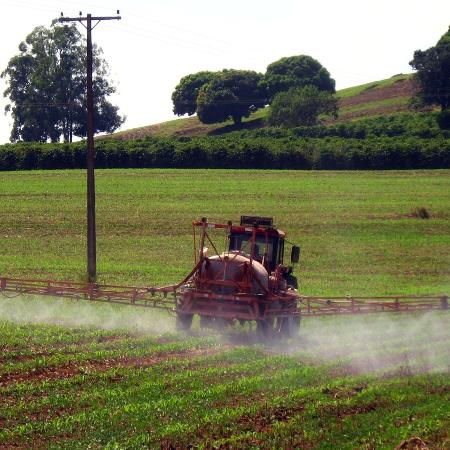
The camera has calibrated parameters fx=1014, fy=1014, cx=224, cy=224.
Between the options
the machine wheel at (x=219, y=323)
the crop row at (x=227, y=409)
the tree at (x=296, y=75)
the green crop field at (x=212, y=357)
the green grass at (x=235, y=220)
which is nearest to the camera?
the crop row at (x=227, y=409)

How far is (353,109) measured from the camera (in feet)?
366

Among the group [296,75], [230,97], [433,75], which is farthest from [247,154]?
[296,75]

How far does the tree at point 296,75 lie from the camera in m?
126

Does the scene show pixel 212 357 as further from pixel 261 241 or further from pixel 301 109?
pixel 301 109

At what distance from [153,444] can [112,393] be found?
2.80 metres

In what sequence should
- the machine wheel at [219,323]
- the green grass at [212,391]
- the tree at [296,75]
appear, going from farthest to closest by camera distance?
the tree at [296,75] → the machine wheel at [219,323] → the green grass at [212,391]

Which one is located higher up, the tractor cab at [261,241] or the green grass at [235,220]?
the tractor cab at [261,241]

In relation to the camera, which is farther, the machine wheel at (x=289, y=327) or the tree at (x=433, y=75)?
the tree at (x=433, y=75)

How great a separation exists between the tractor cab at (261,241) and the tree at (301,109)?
7988 cm

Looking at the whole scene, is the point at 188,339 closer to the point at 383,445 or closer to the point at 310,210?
the point at 383,445

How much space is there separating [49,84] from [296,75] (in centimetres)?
4206

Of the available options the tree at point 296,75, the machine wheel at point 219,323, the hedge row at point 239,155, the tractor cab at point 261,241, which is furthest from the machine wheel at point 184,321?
the tree at point 296,75

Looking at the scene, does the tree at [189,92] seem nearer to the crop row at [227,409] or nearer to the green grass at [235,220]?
the green grass at [235,220]

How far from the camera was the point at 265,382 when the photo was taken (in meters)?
18.1
